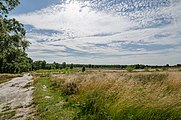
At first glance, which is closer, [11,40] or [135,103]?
[135,103]

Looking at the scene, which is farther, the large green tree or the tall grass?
the large green tree

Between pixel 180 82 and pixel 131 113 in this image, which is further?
pixel 180 82

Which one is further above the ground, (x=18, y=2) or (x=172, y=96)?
(x=18, y=2)

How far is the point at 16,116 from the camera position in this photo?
11.1m

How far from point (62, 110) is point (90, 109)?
78.8 inches

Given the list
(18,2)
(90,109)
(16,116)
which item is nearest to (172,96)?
(90,109)

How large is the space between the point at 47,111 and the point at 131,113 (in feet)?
16.0

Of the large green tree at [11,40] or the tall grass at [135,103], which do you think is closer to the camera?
the tall grass at [135,103]

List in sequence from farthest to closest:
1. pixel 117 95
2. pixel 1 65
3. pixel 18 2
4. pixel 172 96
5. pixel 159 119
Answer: pixel 1 65, pixel 18 2, pixel 117 95, pixel 172 96, pixel 159 119

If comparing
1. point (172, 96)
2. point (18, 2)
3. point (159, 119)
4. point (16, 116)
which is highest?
point (18, 2)

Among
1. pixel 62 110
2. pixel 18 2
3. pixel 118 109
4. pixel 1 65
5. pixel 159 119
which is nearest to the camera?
pixel 159 119

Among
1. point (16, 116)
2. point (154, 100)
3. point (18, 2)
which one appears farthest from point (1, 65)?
point (154, 100)

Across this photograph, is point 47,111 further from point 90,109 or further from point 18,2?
point 18,2

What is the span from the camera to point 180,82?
9.14 metres
